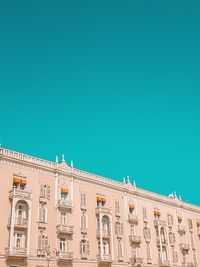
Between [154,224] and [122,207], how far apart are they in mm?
8109

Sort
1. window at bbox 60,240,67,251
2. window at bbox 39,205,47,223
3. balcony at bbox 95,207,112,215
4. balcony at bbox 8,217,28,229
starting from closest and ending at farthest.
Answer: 1. balcony at bbox 8,217,28,229
2. window at bbox 39,205,47,223
3. window at bbox 60,240,67,251
4. balcony at bbox 95,207,112,215

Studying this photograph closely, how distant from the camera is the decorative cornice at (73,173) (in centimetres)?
4816

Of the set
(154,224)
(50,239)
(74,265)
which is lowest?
(74,265)

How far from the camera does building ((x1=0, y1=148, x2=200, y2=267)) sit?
45094mm

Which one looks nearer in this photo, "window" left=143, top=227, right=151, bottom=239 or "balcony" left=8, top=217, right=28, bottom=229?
"balcony" left=8, top=217, right=28, bottom=229

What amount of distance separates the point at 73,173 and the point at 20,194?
10.6 meters

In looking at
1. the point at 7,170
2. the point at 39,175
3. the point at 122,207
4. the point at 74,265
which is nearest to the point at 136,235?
the point at 122,207

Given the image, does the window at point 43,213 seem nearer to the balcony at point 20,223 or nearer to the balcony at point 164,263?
the balcony at point 20,223

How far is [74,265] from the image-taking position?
48594 millimetres

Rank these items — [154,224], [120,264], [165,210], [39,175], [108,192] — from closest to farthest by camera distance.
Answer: [39,175] < [120,264] < [108,192] < [154,224] < [165,210]

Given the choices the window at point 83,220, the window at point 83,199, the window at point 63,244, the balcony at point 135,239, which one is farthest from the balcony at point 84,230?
the balcony at point 135,239

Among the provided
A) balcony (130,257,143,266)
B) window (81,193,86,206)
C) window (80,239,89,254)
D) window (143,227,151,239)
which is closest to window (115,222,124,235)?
balcony (130,257,143,266)

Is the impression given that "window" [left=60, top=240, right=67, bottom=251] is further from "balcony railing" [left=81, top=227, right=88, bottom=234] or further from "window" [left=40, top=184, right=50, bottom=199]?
"window" [left=40, top=184, right=50, bottom=199]

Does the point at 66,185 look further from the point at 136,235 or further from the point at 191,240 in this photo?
the point at 191,240
